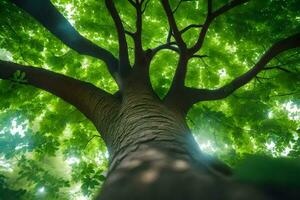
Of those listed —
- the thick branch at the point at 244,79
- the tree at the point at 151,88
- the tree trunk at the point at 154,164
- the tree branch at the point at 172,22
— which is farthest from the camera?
the thick branch at the point at 244,79

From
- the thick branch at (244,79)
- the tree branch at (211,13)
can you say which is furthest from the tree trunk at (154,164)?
the tree branch at (211,13)

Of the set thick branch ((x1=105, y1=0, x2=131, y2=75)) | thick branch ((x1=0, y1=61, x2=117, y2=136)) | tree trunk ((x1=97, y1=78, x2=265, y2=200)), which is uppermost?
thick branch ((x1=105, y1=0, x2=131, y2=75))

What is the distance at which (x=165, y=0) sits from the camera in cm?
432

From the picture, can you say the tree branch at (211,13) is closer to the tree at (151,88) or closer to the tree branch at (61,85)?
the tree at (151,88)

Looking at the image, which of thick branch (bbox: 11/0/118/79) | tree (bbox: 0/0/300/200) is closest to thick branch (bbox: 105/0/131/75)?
tree (bbox: 0/0/300/200)

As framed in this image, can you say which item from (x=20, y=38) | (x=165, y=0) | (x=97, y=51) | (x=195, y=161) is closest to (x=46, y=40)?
(x=20, y=38)

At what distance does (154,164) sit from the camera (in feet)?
5.66

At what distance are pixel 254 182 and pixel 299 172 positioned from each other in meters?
0.16

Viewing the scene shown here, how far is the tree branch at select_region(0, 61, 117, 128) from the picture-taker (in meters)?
4.07

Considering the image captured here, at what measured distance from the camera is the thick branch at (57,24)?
420 cm

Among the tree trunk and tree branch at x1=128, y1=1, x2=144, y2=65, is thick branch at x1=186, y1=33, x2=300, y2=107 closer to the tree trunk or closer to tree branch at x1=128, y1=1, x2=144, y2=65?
tree branch at x1=128, y1=1, x2=144, y2=65

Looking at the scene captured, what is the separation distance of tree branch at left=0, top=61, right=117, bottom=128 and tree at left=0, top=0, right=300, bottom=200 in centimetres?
1

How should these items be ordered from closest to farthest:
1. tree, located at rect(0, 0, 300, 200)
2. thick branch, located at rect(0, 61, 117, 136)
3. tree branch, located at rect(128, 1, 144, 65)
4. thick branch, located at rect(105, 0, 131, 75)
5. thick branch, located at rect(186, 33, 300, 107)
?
tree, located at rect(0, 0, 300, 200) → thick branch, located at rect(0, 61, 117, 136) → thick branch, located at rect(105, 0, 131, 75) → thick branch, located at rect(186, 33, 300, 107) → tree branch, located at rect(128, 1, 144, 65)

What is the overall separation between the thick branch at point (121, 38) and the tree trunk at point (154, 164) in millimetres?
1212
